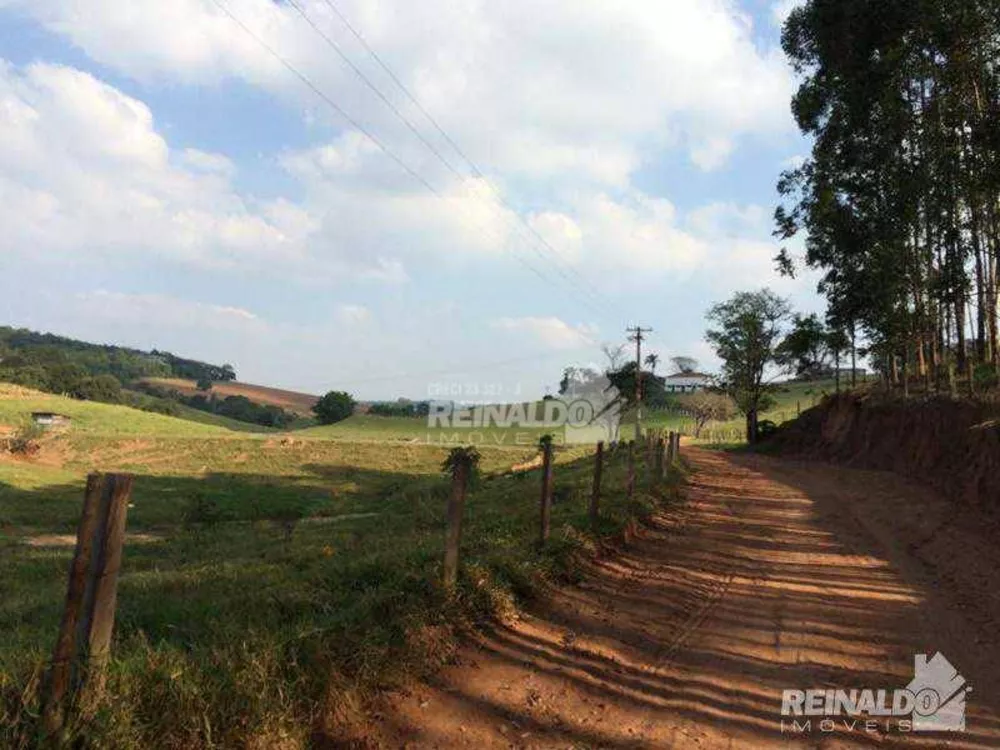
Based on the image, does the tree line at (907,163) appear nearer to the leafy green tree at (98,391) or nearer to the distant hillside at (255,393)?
the leafy green tree at (98,391)

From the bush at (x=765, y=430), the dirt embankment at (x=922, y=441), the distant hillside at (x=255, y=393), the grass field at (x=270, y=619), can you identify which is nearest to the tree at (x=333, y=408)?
the distant hillside at (x=255, y=393)

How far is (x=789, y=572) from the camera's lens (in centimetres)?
868

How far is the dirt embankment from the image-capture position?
1445 centimetres

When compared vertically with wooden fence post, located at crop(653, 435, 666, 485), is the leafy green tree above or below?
above

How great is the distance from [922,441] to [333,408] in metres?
107

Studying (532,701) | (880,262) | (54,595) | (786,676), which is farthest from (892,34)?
(54,595)

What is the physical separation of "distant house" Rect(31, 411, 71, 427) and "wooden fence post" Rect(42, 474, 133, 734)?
70052 millimetres

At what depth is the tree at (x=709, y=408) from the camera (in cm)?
7800

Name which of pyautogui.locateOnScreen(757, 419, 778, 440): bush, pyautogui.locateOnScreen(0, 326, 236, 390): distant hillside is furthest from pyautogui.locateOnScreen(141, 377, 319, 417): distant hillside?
pyautogui.locateOnScreen(757, 419, 778, 440): bush

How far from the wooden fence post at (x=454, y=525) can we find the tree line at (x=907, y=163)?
45.8 ft

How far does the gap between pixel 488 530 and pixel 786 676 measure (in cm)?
529

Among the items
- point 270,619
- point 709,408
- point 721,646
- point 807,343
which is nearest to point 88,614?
point 270,619

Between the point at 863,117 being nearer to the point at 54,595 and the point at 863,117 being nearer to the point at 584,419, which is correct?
the point at 54,595

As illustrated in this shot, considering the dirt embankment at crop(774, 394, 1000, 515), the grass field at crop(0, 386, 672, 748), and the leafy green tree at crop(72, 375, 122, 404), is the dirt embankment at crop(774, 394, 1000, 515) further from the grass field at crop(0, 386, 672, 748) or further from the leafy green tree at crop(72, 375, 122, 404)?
the leafy green tree at crop(72, 375, 122, 404)
